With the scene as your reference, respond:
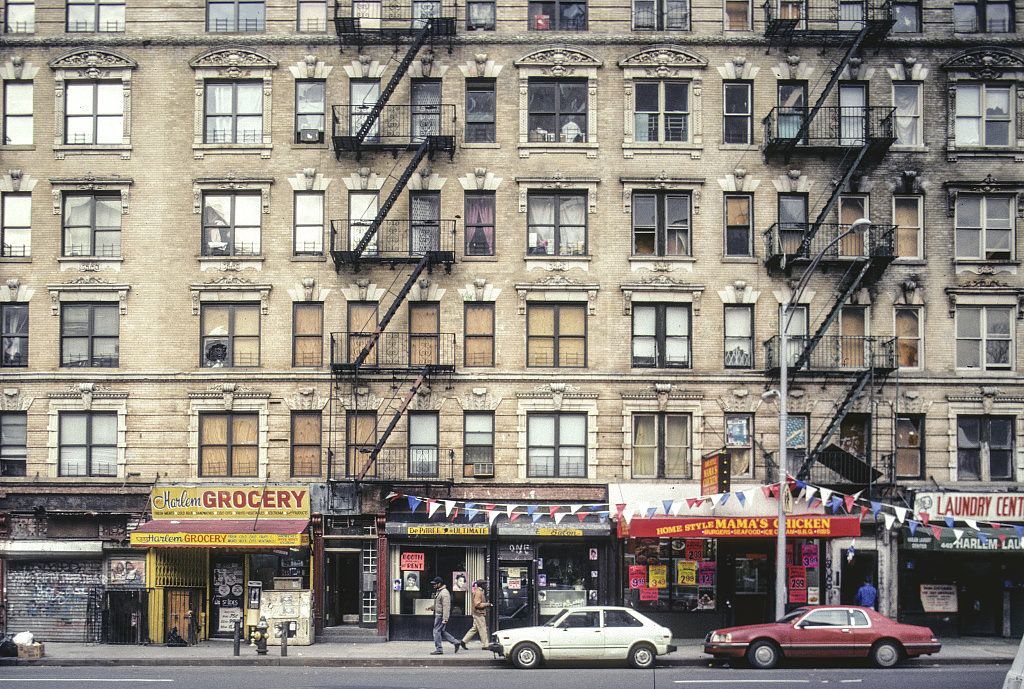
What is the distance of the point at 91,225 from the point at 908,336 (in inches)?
917

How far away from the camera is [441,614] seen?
A: 85.5 feet

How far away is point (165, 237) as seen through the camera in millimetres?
29359

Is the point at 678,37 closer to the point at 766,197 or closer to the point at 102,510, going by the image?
the point at 766,197

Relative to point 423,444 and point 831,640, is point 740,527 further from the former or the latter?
point 423,444

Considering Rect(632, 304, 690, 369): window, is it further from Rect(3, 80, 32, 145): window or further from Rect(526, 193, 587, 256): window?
Rect(3, 80, 32, 145): window

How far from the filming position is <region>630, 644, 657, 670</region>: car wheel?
22.6 meters

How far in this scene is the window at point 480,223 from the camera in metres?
29.4

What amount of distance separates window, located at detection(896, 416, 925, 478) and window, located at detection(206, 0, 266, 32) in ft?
70.3

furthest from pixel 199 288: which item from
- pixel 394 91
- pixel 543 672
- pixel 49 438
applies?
pixel 543 672

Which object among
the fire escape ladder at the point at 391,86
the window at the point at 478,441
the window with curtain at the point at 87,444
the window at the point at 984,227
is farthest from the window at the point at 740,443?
the window with curtain at the point at 87,444

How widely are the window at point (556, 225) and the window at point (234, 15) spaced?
9.43m

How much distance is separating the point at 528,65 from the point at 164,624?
60.3 feet

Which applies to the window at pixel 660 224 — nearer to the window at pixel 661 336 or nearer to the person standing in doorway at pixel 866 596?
the window at pixel 661 336

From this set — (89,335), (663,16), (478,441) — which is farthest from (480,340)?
(89,335)
